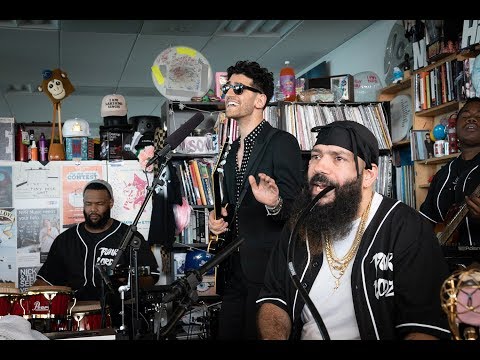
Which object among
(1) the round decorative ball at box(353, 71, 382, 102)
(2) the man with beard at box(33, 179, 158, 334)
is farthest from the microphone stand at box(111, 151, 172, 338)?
(1) the round decorative ball at box(353, 71, 382, 102)

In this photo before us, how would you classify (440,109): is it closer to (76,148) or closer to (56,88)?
(76,148)

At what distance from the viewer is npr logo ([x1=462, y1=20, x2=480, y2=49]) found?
3.95m

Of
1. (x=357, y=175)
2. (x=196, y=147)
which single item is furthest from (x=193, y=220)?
(x=357, y=175)

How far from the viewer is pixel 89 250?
448cm

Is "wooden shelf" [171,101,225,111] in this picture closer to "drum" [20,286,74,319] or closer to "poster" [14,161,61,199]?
"poster" [14,161,61,199]

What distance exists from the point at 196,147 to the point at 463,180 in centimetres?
186

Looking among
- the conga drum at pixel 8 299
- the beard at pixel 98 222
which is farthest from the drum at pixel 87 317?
the beard at pixel 98 222

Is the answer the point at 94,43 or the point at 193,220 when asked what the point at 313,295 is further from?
the point at 94,43

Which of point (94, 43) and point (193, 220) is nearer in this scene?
point (193, 220)

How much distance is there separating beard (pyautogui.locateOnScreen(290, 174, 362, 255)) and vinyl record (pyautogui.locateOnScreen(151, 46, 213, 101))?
2703 millimetres

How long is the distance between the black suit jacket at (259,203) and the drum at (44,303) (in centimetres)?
128

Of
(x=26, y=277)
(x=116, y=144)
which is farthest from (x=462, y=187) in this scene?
(x=26, y=277)

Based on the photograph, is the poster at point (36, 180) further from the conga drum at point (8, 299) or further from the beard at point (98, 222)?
the conga drum at point (8, 299)
